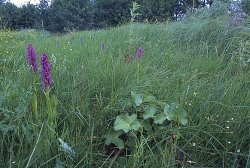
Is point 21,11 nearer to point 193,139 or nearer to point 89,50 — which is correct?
point 89,50

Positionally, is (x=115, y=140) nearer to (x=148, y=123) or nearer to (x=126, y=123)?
(x=126, y=123)

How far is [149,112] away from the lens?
6.37 ft

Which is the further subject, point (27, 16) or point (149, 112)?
point (27, 16)

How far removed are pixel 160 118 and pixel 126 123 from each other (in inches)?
7.7

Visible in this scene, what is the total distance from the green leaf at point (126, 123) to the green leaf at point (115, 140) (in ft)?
0.17

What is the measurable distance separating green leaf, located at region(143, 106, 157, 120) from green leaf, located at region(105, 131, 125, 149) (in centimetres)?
16

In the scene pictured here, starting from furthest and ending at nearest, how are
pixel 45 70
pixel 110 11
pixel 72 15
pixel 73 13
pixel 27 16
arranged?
pixel 27 16
pixel 110 11
pixel 73 13
pixel 72 15
pixel 45 70

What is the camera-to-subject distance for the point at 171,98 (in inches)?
86.9

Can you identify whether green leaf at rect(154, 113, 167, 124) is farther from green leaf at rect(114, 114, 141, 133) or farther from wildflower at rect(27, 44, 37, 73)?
wildflower at rect(27, 44, 37, 73)

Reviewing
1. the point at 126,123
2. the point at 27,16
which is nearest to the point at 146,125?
the point at 126,123

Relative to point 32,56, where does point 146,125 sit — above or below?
below

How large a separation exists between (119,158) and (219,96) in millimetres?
852

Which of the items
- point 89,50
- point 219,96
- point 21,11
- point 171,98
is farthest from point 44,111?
point 21,11

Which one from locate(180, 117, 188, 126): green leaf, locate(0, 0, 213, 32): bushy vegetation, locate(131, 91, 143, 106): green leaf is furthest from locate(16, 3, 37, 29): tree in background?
locate(180, 117, 188, 126): green leaf
